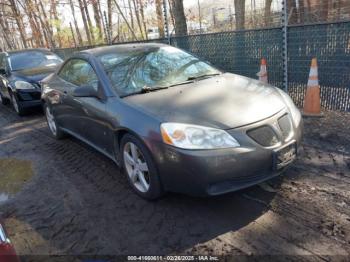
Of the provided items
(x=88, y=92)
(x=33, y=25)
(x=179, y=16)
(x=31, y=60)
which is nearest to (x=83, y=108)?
(x=88, y=92)

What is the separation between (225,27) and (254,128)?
8.81m

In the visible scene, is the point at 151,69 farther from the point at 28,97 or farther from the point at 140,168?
the point at 28,97

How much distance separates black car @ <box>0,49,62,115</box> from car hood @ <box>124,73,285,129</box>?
5044 mm

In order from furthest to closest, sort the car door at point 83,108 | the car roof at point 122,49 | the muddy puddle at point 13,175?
the car roof at point 122,49 → the muddy puddle at point 13,175 → the car door at point 83,108

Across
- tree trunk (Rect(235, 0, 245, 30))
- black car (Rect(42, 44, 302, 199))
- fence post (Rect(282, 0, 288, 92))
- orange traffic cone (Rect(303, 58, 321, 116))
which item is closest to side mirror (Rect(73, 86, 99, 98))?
black car (Rect(42, 44, 302, 199))

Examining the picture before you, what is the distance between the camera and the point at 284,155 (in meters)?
3.01

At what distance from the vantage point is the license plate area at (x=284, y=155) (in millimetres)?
2934

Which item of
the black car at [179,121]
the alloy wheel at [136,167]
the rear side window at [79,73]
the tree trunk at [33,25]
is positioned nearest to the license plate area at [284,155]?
the black car at [179,121]

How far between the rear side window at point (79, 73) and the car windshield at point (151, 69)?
→ 230mm

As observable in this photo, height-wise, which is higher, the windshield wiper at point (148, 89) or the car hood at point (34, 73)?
the windshield wiper at point (148, 89)

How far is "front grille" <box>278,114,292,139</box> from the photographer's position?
10.1 ft

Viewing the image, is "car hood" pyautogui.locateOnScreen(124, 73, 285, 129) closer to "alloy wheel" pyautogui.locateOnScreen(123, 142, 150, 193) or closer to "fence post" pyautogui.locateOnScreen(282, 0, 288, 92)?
"alloy wheel" pyautogui.locateOnScreen(123, 142, 150, 193)

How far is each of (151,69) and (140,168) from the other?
4.32 ft

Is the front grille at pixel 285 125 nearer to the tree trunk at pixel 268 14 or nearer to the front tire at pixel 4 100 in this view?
the tree trunk at pixel 268 14
